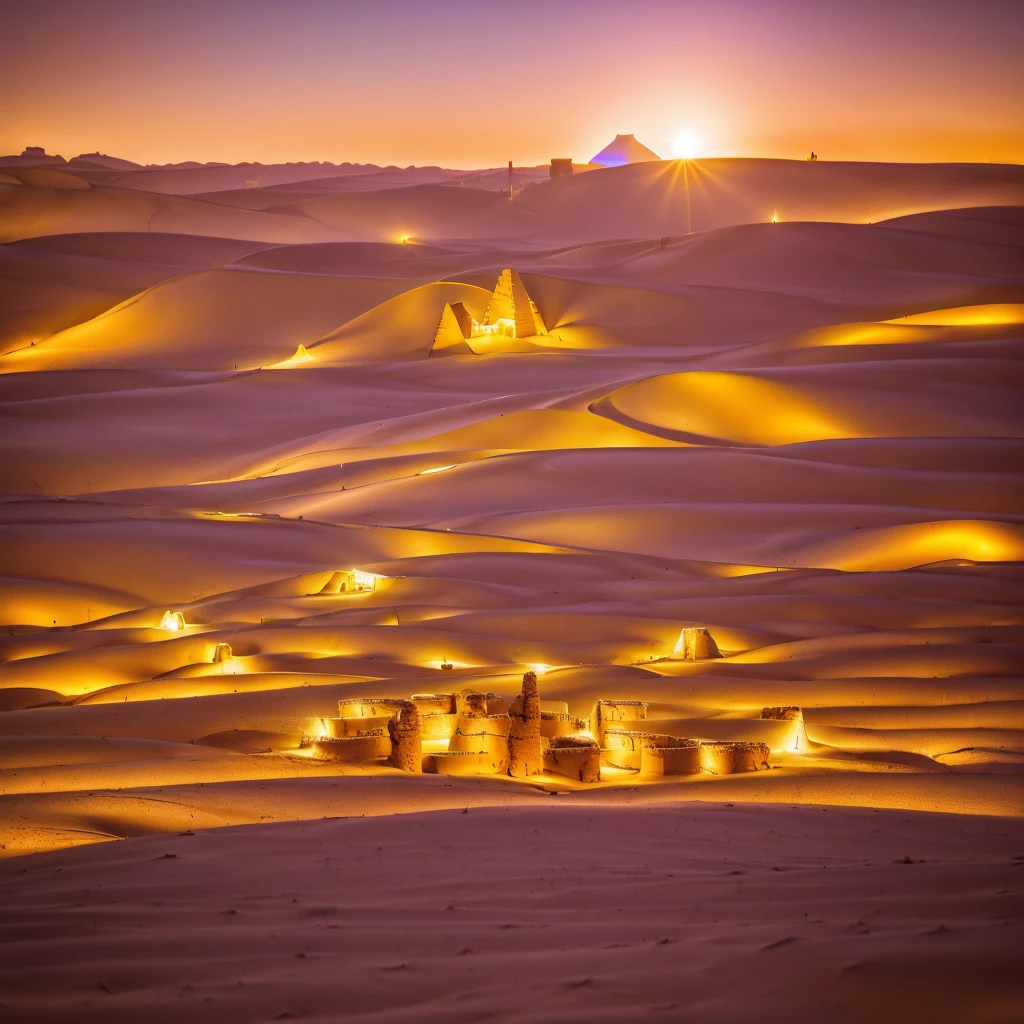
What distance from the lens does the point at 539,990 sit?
5.77m

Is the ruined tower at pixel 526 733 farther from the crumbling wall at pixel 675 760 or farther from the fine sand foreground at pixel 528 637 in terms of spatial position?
the crumbling wall at pixel 675 760

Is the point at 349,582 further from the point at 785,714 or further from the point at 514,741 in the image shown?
the point at 785,714

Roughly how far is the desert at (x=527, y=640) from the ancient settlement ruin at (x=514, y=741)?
6cm

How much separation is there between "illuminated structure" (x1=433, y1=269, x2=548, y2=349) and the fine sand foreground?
23cm

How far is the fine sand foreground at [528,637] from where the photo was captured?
6414mm

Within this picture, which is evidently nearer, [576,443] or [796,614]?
[796,614]

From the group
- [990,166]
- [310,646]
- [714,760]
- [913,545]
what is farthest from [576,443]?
[990,166]

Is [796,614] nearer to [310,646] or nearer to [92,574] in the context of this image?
[310,646]

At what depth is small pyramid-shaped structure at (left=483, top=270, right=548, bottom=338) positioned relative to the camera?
50250 millimetres

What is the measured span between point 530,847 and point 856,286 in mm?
52626

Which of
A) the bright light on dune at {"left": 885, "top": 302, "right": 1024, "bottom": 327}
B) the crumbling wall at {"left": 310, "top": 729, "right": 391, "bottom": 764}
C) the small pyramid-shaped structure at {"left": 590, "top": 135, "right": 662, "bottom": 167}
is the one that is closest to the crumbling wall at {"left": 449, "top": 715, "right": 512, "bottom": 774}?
the crumbling wall at {"left": 310, "top": 729, "right": 391, "bottom": 764}

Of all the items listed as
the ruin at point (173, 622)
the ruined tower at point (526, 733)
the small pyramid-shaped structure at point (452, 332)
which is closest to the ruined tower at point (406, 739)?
the ruined tower at point (526, 733)

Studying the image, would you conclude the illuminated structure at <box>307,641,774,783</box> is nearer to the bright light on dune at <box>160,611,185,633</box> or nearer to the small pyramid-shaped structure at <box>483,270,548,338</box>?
the bright light on dune at <box>160,611,185,633</box>

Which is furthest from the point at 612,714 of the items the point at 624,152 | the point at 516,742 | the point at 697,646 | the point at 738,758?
the point at 624,152
